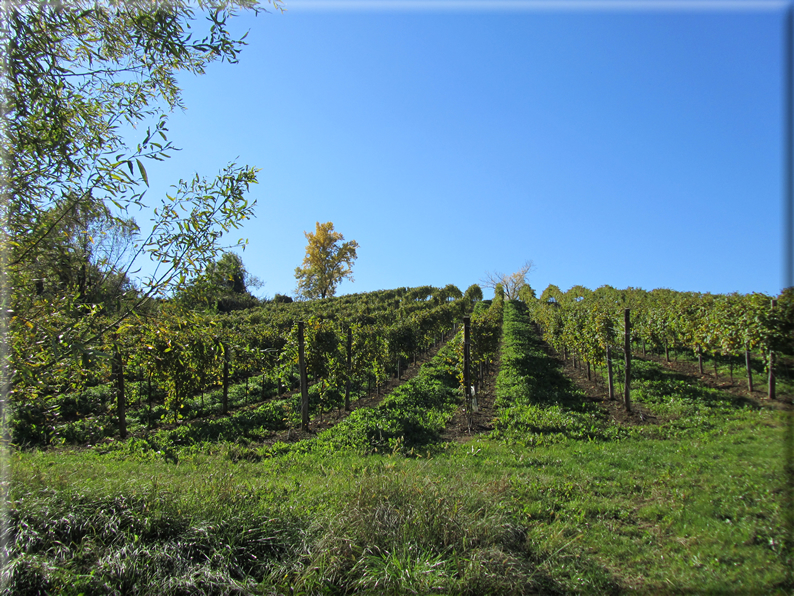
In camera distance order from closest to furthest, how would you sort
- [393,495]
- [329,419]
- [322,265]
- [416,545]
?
[416,545]
[393,495]
[329,419]
[322,265]

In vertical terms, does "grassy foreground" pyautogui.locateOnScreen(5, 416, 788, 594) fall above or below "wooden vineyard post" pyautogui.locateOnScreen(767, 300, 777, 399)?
below

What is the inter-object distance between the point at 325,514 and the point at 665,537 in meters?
3.96

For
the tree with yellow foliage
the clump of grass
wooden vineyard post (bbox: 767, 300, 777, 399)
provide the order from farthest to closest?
1. the tree with yellow foliage
2. wooden vineyard post (bbox: 767, 300, 777, 399)
3. the clump of grass

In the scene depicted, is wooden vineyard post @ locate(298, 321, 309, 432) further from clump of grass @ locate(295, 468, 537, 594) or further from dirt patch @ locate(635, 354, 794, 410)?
dirt patch @ locate(635, 354, 794, 410)

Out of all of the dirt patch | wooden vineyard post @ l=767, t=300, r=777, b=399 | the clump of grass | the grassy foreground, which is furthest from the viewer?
the dirt patch

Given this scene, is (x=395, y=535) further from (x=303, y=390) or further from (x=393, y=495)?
(x=303, y=390)

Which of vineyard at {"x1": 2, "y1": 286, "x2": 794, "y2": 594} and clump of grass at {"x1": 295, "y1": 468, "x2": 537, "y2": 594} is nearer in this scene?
vineyard at {"x1": 2, "y1": 286, "x2": 794, "y2": 594}

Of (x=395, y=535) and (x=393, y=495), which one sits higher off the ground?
(x=393, y=495)

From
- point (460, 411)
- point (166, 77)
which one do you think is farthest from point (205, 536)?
point (460, 411)

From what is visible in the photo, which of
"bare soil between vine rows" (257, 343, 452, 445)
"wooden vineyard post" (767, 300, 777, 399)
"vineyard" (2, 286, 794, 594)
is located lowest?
"bare soil between vine rows" (257, 343, 452, 445)

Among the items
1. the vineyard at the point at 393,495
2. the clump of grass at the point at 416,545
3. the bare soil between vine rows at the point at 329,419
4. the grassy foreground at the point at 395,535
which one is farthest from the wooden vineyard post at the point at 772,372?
the bare soil between vine rows at the point at 329,419

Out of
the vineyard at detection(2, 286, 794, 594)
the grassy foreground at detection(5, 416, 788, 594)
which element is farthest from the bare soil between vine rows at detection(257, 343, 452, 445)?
the grassy foreground at detection(5, 416, 788, 594)

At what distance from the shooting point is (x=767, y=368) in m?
12.0

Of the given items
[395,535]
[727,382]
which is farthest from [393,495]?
[727,382]
